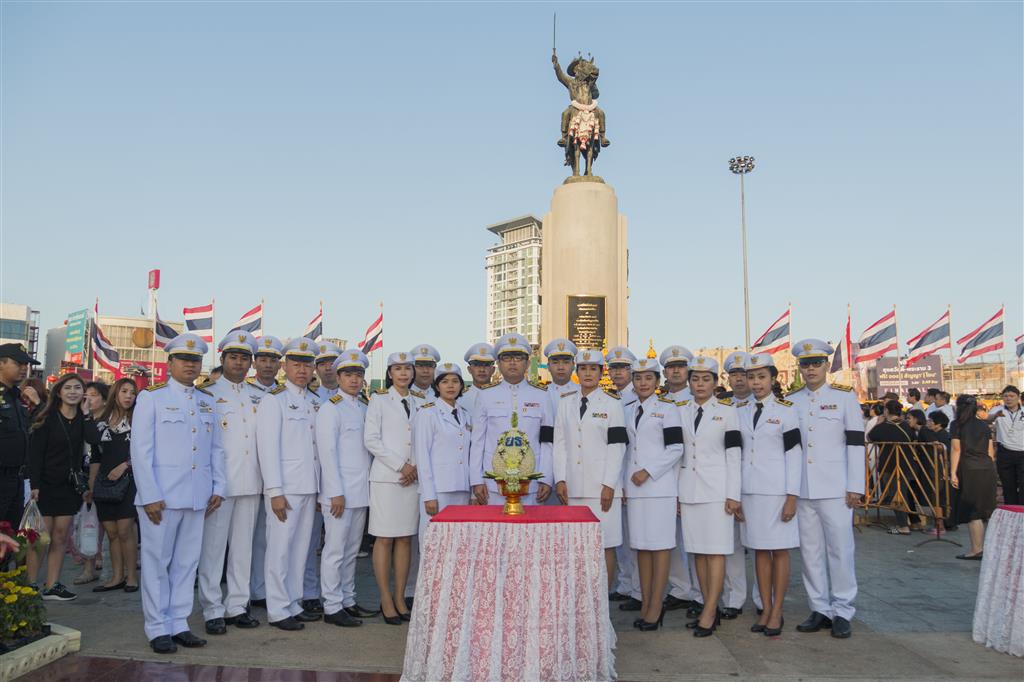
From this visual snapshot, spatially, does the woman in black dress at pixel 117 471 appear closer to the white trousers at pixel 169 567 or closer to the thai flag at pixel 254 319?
the white trousers at pixel 169 567

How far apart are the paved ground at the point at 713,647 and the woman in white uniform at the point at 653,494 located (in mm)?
360

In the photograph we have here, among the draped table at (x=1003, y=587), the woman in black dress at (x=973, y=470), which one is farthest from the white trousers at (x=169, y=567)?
the woman in black dress at (x=973, y=470)

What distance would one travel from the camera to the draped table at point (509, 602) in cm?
379

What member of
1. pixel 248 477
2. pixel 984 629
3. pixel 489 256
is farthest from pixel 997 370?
pixel 489 256

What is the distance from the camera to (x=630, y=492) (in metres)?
5.56

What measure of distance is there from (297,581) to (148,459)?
1.57 metres

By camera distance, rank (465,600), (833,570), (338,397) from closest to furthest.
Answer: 1. (465,600)
2. (833,570)
3. (338,397)

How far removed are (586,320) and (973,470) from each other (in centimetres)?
910

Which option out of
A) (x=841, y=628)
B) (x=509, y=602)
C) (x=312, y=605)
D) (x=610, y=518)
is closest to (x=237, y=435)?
(x=312, y=605)

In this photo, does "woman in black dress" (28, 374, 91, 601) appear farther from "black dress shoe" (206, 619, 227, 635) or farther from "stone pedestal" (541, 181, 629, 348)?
"stone pedestal" (541, 181, 629, 348)

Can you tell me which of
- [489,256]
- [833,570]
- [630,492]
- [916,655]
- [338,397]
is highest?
[489,256]

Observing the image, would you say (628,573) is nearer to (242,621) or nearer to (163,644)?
(242,621)

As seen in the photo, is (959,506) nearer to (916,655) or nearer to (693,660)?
(916,655)

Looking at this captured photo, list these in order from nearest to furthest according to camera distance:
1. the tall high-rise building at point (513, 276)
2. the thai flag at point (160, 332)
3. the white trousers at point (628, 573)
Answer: the white trousers at point (628, 573), the thai flag at point (160, 332), the tall high-rise building at point (513, 276)
